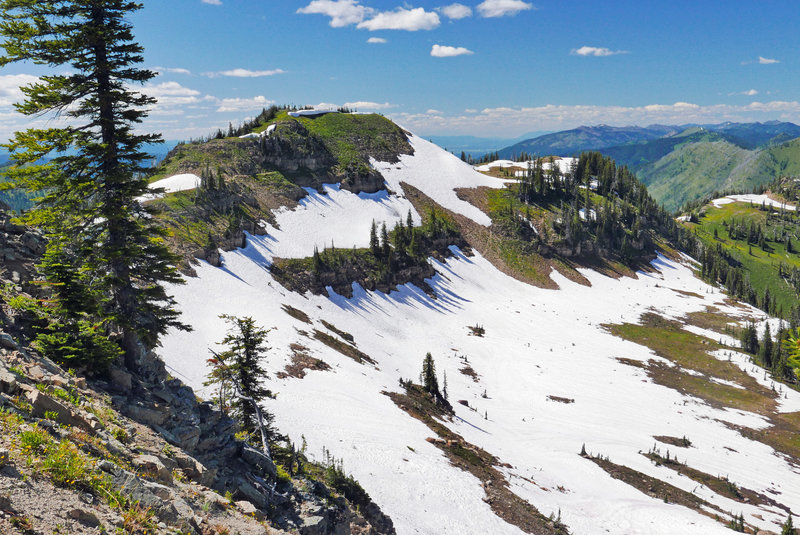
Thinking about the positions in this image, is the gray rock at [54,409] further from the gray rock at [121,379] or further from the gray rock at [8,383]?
the gray rock at [121,379]

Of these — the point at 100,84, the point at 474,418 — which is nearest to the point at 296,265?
the point at 474,418

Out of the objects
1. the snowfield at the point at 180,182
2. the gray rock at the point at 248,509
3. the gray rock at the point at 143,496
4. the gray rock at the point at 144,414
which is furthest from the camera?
the snowfield at the point at 180,182

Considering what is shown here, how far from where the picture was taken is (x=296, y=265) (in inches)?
2714

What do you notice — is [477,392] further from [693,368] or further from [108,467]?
[108,467]

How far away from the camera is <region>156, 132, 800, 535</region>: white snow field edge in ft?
94.1

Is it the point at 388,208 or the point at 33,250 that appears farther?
the point at 388,208

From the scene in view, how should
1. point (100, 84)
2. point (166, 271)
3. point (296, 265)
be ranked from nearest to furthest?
point (100, 84), point (166, 271), point (296, 265)

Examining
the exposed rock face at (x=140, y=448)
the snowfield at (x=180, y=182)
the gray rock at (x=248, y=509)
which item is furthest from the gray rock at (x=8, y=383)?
the snowfield at (x=180, y=182)

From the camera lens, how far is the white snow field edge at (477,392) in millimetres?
28672

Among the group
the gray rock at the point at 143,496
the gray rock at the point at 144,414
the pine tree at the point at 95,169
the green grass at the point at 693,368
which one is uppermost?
the pine tree at the point at 95,169

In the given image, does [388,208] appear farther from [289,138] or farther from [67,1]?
[67,1]

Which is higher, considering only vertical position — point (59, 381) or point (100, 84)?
point (100, 84)

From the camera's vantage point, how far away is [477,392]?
54.6 meters

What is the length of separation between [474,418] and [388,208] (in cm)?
6971
